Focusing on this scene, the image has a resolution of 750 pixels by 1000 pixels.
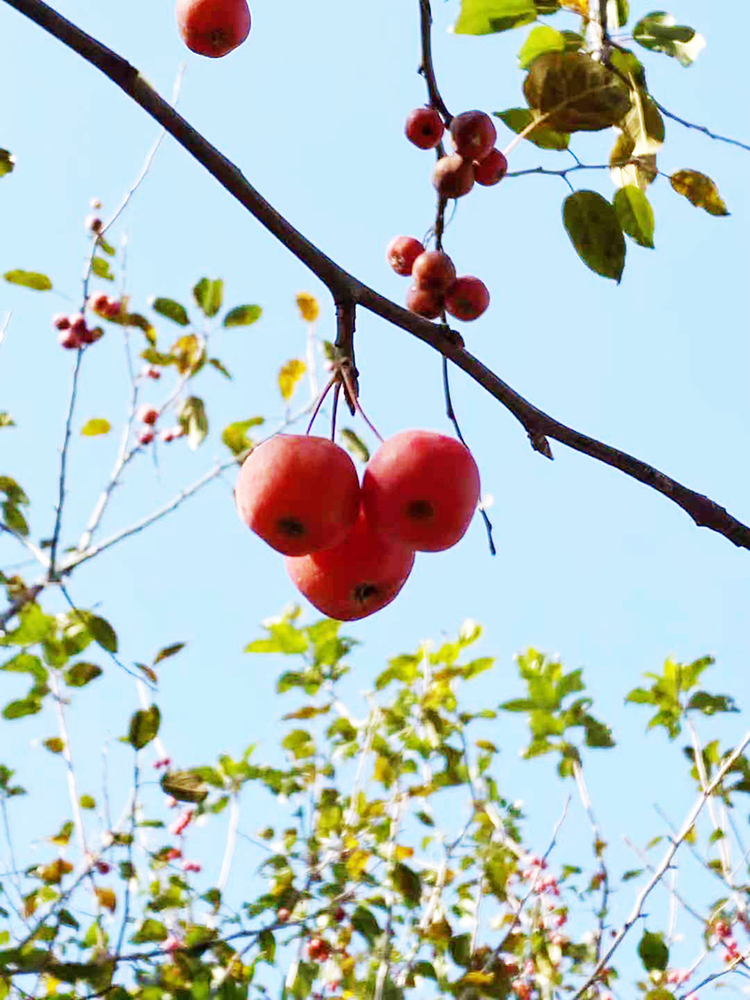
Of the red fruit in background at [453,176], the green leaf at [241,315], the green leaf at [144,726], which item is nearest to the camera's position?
the red fruit in background at [453,176]

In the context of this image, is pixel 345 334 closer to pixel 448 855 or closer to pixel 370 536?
pixel 370 536

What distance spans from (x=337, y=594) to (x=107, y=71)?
31.1 inches

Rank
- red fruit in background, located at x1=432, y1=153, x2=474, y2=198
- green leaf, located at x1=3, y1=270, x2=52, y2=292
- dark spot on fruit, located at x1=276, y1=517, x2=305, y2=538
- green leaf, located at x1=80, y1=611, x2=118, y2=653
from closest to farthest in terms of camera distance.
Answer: dark spot on fruit, located at x1=276, y1=517, x2=305, y2=538, red fruit in background, located at x1=432, y1=153, x2=474, y2=198, green leaf, located at x1=80, y1=611, x2=118, y2=653, green leaf, located at x1=3, y1=270, x2=52, y2=292

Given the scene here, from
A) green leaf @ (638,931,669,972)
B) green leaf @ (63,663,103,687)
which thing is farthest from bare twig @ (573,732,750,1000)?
green leaf @ (63,663,103,687)

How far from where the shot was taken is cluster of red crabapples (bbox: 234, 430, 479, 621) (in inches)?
50.0

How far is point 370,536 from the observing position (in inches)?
55.2

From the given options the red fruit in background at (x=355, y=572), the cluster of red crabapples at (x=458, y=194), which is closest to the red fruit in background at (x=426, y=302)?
the cluster of red crabapples at (x=458, y=194)

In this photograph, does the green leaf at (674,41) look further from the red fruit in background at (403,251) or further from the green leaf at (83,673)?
the green leaf at (83,673)

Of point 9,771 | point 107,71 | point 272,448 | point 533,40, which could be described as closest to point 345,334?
point 272,448

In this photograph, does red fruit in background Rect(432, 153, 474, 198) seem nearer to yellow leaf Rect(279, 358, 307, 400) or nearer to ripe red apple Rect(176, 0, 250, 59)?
ripe red apple Rect(176, 0, 250, 59)

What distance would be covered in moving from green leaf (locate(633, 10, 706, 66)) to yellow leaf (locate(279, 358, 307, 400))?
1.77 m

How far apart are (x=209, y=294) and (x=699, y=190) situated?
1956 mm

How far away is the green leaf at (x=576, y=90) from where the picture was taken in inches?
55.1

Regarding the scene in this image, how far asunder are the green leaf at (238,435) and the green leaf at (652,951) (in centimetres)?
203
